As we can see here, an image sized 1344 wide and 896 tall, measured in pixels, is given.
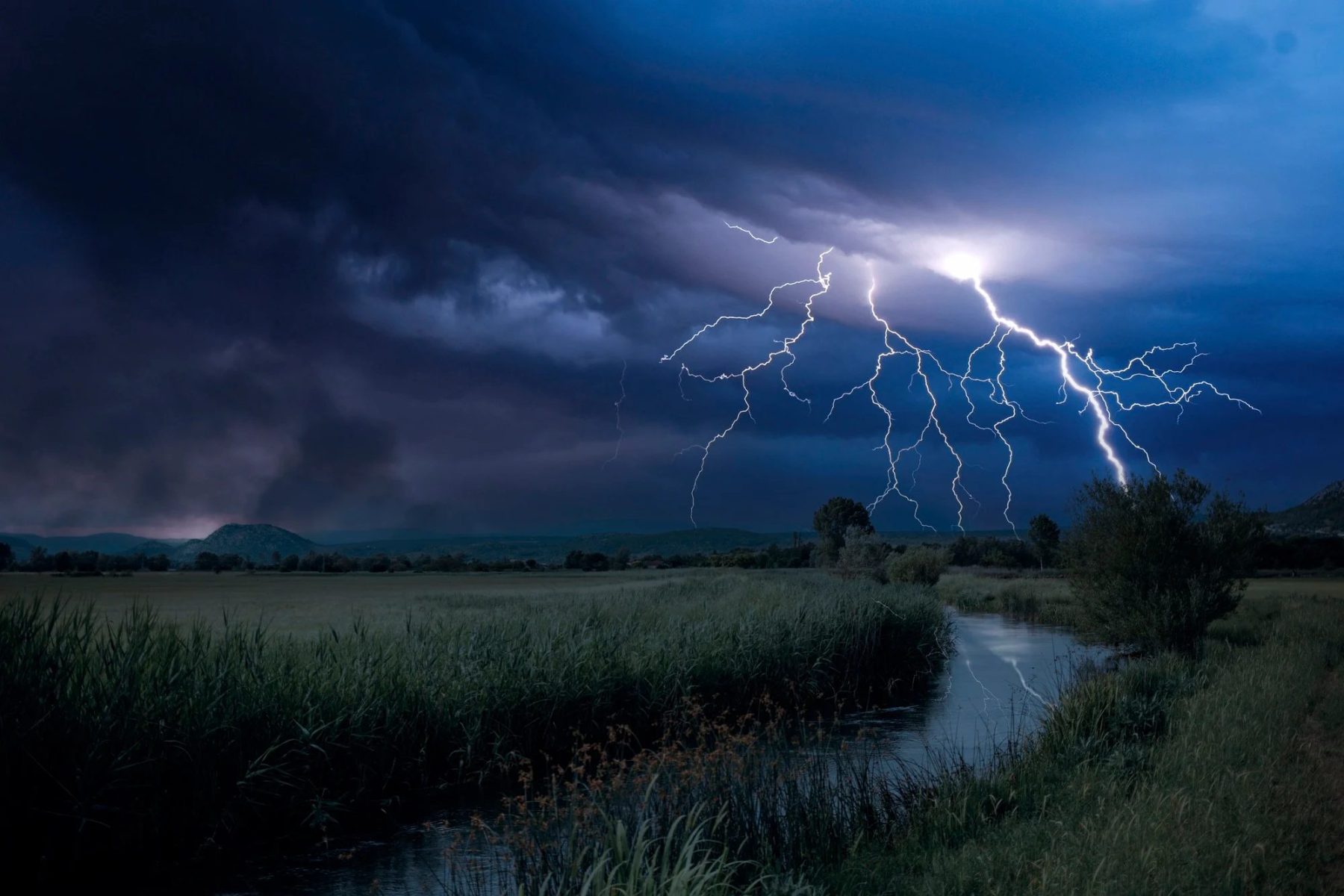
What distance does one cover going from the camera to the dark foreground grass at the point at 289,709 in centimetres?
1016

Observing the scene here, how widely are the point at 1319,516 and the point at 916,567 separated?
7047cm

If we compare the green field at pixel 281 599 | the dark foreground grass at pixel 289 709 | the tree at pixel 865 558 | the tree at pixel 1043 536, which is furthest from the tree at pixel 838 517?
the dark foreground grass at pixel 289 709

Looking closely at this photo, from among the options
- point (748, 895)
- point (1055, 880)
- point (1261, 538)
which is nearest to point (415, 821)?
point (748, 895)

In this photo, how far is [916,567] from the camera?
178ft

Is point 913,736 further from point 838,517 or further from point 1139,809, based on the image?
point 838,517

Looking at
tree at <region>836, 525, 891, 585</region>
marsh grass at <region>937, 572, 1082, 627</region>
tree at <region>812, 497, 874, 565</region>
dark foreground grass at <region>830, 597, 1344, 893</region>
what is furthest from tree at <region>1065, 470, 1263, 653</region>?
tree at <region>812, 497, 874, 565</region>

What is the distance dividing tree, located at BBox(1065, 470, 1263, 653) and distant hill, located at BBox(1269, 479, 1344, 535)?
75791mm

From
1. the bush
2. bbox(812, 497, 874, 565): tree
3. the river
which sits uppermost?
bbox(812, 497, 874, 565): tree

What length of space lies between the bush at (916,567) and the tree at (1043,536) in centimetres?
4695

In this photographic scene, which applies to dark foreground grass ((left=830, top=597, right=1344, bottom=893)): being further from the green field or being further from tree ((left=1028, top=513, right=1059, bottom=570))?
tree ((left=1028, top=513, right=1059, bottom=570))

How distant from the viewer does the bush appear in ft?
174

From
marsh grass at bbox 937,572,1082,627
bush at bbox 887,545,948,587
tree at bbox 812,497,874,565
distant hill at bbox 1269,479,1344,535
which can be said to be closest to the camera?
marsh grass at bbox 937,572,1082,627

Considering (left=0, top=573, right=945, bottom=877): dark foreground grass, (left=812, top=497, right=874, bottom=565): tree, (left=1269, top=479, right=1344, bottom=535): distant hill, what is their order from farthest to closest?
1. (left=812, top=497, right=874, bottom=565): tree
2. (left=1269, top=479, right=1344, bottom=535): distant hill
3. (left=0, top=573, right=945, bottom=877): dark foreground grass

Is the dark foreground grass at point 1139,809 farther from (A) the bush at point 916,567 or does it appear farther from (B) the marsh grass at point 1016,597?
(A) the bush at point 916,567
